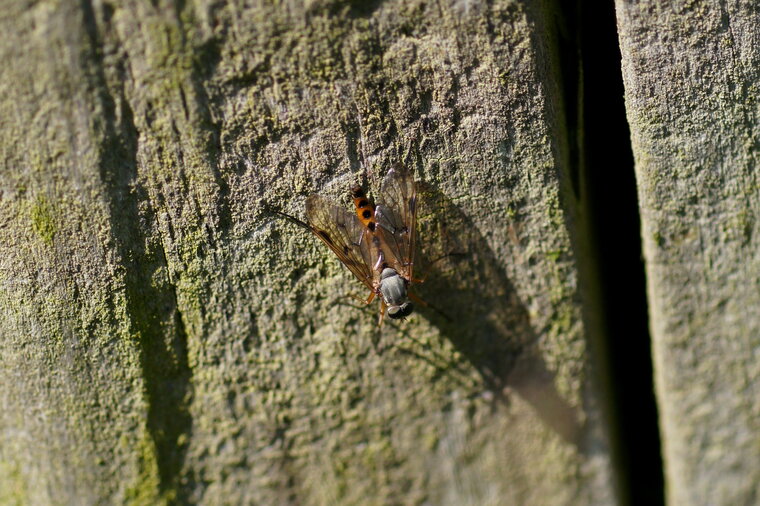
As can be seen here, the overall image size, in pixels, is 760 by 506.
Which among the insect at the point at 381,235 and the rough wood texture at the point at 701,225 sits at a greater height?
the insect at the point at 381,235

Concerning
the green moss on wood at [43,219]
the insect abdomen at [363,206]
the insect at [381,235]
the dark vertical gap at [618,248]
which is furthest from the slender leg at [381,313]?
the green moss on wood at [43,219]

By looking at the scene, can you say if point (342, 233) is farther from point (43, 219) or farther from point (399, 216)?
point (43, 219)

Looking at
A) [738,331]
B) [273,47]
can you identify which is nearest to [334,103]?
[273,47]

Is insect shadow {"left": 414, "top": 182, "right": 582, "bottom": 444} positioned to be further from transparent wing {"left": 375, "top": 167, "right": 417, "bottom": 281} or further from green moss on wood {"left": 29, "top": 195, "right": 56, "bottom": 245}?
green moss on wood {"left": 29, "top": 195, "right": 56, "bottom": 245}

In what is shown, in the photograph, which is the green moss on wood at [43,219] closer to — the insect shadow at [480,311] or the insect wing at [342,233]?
the insect wing at [342,233]

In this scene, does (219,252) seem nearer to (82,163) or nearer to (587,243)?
(82,163)

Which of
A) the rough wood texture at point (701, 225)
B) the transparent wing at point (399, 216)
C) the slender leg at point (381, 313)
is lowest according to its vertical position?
the rough wood texture at point (701, 225)

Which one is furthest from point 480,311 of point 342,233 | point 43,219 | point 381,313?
point 43,219

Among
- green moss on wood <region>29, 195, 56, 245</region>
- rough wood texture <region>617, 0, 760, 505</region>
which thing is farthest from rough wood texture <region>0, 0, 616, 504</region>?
rough wood texture <region>617, 0, 760, 505</region>
